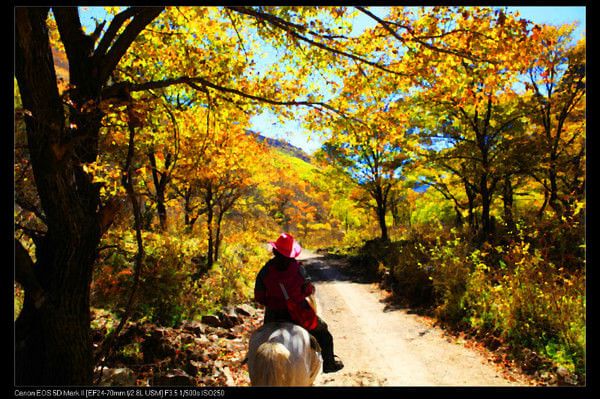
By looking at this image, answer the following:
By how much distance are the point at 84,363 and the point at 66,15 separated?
3.78 m

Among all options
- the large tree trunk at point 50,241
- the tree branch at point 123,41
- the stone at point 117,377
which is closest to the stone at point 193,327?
the stone at point 117,377

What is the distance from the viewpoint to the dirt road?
585 cm

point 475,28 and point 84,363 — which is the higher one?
point 475,28

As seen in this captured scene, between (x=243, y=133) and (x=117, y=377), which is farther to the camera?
(x=243, y=133)

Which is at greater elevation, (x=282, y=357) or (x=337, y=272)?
(x=282, y=357)

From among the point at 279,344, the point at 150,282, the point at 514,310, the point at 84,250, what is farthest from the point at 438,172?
the point at 84,250

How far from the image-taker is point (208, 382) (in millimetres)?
5945

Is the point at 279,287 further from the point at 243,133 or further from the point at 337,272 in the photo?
the point at 337,272

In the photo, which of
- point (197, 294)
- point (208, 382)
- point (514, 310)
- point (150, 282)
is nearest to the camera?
point (208, 382)

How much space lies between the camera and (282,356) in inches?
138

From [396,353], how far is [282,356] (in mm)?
4580

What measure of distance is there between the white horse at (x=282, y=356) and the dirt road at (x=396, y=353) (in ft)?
7.47

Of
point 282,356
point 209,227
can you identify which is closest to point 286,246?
point 282,356

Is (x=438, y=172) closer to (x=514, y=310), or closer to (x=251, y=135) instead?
(x=251, y=135)
